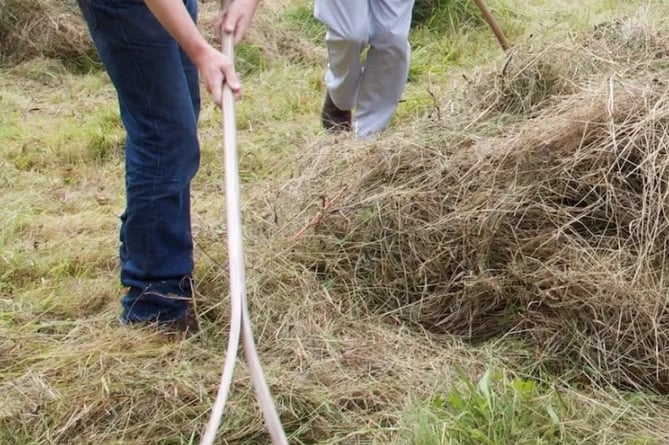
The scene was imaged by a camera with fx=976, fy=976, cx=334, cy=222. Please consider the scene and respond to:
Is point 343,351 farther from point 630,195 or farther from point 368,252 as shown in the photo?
point 630,195

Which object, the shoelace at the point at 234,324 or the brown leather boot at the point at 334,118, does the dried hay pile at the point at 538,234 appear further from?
the brown leather boot at the point at 334,118

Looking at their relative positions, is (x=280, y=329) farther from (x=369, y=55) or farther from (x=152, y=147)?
(x=369, y=55)

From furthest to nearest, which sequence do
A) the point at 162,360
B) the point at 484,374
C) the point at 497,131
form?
the point at 497,131
the point at 162,360
the point at 484,374

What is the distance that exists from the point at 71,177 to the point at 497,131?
166 centimetres

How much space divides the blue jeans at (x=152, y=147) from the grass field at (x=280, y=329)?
11 centimetres

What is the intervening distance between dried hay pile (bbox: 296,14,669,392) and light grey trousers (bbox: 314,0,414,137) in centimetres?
83

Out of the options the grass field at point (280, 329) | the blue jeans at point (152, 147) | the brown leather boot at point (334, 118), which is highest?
the blue jeans at point (152, 147)

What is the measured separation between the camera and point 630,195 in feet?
7.43

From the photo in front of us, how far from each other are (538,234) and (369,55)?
149cm

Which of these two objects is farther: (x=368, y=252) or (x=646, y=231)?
(x=368, y=252)

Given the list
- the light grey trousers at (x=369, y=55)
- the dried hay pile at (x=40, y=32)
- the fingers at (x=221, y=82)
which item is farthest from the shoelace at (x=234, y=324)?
the dried hay pile at (x=40, y=32)

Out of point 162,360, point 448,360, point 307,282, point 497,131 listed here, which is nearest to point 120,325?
point 162,360

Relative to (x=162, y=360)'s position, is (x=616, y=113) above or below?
above

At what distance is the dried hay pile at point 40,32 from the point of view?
520cm
